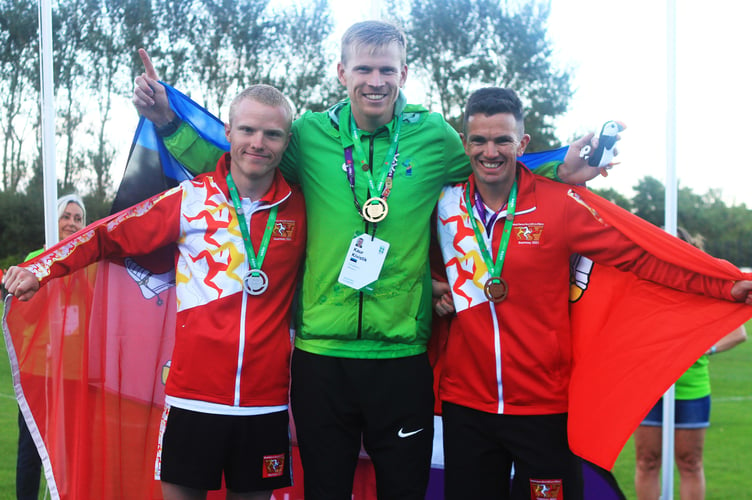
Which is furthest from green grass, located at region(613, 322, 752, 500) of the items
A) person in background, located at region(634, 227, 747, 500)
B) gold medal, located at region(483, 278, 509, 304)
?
gold medal, located at region(483, 278, 509, 304)

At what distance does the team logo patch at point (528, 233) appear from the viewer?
8.99 feet

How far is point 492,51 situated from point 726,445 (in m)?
15.6

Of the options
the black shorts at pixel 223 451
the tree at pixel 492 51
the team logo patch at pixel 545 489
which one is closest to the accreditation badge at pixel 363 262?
the black shorts at pixel 223 451

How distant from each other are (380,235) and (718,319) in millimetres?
1344

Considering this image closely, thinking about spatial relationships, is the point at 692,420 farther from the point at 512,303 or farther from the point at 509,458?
the point at 512,303

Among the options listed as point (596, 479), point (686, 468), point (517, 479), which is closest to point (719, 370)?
point (686, 468)

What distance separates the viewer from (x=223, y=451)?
2680mm

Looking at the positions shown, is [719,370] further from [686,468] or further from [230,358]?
[230,358]

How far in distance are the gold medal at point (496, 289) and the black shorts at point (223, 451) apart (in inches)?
36.5

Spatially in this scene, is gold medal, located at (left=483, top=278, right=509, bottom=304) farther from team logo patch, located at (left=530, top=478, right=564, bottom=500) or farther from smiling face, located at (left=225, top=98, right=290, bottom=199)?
smiling face, located at (left=225, top=98, right=290, bottom=199)

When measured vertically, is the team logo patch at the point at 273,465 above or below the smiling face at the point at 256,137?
below

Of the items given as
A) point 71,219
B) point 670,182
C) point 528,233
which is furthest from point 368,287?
point 71,219

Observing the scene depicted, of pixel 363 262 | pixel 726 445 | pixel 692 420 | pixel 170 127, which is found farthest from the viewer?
pixel 726 445

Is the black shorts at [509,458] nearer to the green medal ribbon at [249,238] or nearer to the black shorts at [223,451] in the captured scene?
the black shorts at [223,451]
